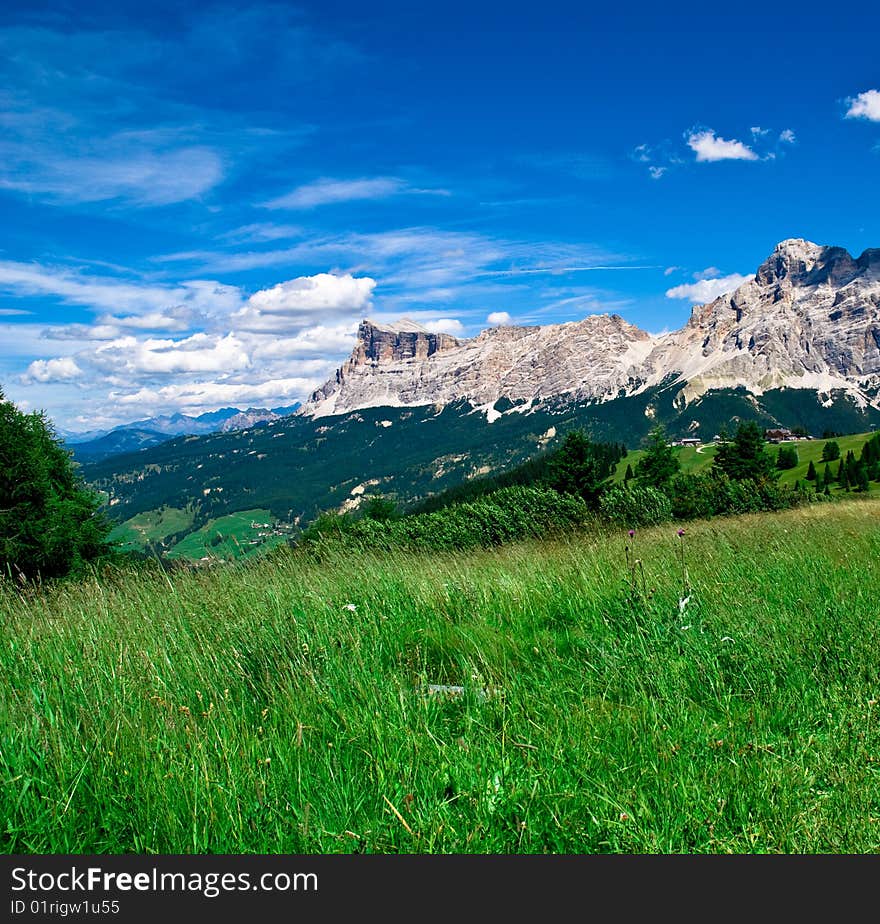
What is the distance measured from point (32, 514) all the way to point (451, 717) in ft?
83.0

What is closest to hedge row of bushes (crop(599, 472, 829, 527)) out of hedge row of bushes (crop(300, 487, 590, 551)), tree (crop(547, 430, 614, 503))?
hedge row of bushes (crop(300, 487, 590, 551))

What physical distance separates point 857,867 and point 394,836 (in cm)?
197

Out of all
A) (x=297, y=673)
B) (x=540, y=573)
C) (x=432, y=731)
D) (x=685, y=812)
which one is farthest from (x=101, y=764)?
(x=540, y=573)

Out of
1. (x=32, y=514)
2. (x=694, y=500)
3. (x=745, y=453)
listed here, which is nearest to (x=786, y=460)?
(x=745, y=453)

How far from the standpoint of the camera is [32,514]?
2369 centimetres

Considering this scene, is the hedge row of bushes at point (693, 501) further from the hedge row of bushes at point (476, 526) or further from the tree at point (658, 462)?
the tree at point (658, 462)

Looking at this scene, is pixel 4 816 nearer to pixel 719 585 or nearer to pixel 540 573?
pixel 540 573

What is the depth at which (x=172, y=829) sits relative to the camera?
9.40ft

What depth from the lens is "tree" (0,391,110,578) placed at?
2236 centimetres

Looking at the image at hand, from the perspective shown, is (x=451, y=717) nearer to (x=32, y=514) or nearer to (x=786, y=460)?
(x=32, y=514)

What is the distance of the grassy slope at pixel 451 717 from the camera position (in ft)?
9.60

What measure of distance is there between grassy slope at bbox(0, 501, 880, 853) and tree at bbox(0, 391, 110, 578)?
60.0 feet

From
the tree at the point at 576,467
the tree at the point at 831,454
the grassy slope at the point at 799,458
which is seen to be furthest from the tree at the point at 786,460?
the tree at the point at 576,467

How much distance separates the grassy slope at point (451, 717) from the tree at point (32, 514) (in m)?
18.3
